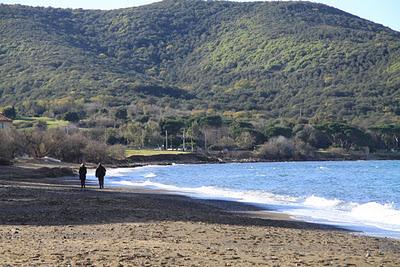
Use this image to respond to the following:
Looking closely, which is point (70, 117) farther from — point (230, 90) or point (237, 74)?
point (237, 74)

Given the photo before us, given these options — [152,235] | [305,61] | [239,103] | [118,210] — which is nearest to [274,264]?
[152,235]

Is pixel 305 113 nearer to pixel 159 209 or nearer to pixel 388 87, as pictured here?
pixel 388 87

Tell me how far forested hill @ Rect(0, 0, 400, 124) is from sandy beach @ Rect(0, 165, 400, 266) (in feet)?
373

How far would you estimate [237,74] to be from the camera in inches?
7190

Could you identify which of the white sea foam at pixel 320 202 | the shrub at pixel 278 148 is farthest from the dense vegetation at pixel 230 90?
the white sea foam at pixel 320 202

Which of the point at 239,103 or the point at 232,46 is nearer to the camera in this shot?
the point at 239,103

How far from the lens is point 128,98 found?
15700 cm

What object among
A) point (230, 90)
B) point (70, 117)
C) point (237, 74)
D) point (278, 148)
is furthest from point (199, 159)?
point (237, 74)

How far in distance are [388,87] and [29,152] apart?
91459 millimetres

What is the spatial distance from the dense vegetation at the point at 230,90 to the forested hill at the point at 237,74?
29 cm

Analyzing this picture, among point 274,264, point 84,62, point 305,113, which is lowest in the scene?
point 274,264

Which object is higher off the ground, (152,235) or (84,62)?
(84,62)

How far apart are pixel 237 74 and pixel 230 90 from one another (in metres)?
10.1

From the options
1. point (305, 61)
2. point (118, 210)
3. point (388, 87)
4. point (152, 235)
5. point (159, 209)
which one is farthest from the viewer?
point (305, 61)
